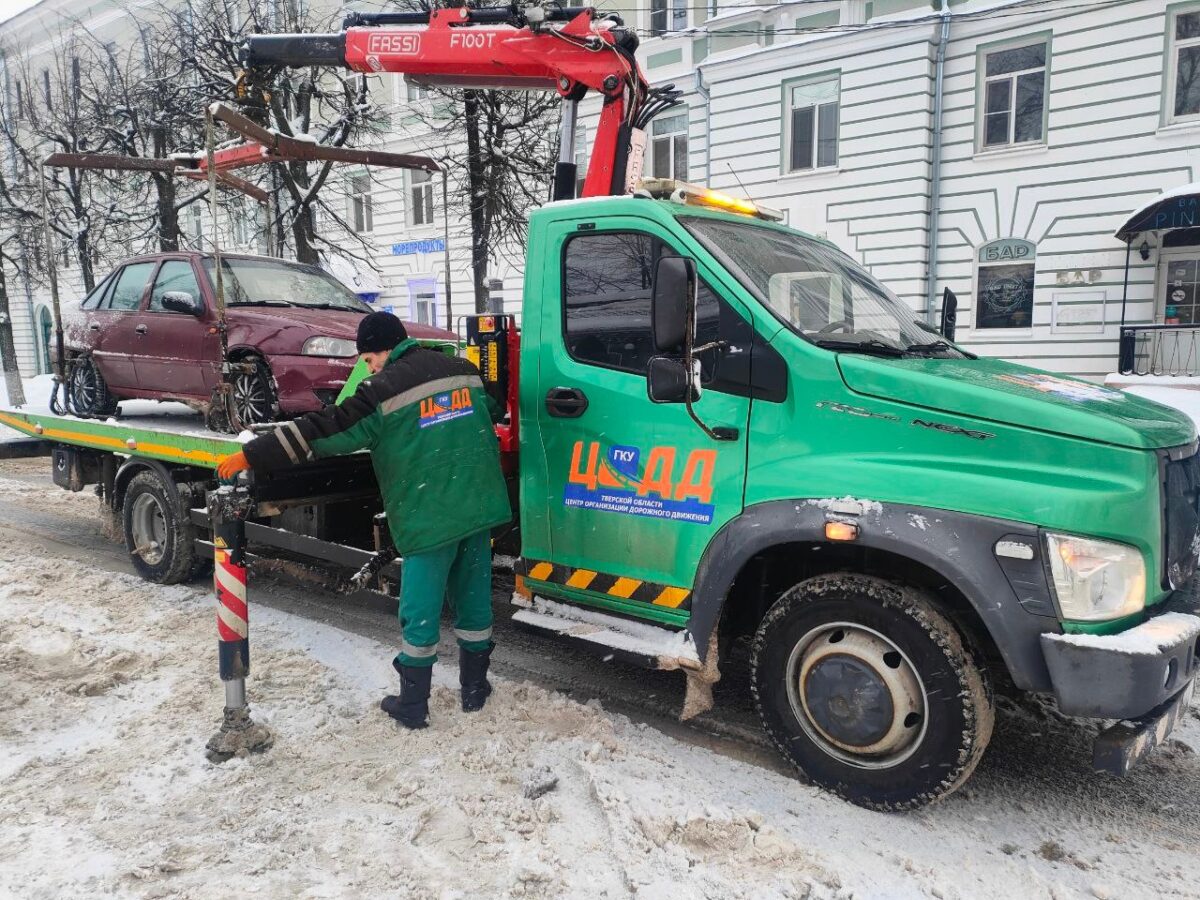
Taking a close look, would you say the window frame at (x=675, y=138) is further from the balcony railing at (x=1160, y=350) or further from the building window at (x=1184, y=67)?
the balcony railing at (x=1160, y=350)

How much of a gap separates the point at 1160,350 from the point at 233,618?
54.7 ft

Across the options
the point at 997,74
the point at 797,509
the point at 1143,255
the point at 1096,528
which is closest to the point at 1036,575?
the point at 1096,528

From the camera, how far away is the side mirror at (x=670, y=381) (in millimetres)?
3424

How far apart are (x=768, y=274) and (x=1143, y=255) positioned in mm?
15568

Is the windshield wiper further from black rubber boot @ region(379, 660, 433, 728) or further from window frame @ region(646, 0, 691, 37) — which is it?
window frame @ region(646, 0, 691, 37)

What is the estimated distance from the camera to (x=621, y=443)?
12.7 ft

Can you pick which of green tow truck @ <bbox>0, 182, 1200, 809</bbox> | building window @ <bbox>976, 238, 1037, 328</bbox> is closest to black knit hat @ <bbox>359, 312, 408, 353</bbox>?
green tow truck @ <bbox>0, 182, 1200, 809</bbox>

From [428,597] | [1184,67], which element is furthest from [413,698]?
[1184,67]

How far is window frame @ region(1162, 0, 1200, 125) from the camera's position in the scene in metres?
15.2

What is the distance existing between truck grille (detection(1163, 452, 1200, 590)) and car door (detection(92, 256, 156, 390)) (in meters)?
7.18

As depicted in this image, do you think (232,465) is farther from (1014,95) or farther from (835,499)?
(1014,95)

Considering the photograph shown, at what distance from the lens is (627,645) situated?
3.82 meters

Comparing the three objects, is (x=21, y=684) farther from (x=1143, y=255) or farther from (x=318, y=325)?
(x=1143, y=255)

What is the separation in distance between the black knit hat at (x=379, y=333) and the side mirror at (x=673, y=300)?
53.6 inches
